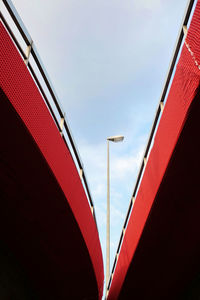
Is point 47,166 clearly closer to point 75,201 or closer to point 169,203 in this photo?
point 75,201

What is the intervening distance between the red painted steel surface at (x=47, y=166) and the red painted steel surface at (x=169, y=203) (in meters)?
1.23

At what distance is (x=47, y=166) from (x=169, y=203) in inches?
96.9

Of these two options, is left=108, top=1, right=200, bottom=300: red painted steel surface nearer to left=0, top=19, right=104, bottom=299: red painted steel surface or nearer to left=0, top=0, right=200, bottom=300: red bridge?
left=0, top=0, right=200, bottom=300: red bridge

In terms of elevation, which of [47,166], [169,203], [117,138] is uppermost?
[117,138]

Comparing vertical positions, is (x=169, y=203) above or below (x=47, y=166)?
below

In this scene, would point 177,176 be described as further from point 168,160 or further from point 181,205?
point 181,205

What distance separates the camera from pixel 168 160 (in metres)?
4.25

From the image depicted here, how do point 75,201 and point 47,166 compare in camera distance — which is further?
point 75,201

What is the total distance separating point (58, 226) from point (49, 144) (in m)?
2.19

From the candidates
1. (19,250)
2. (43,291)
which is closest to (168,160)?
(19,250)

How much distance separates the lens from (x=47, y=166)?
4395 millimetres

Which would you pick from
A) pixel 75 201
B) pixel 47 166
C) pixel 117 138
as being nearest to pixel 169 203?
pixel 75 201

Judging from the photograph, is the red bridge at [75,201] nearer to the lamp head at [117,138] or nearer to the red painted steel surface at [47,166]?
the red painted steel surface at [47,166]

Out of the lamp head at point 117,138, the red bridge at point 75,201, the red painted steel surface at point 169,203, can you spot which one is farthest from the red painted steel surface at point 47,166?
the lamp head at point 117,138
